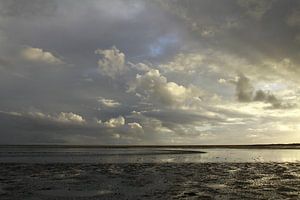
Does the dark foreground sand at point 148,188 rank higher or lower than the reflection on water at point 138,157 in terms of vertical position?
lower

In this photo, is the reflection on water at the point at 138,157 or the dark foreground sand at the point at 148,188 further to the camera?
the reflection on water at the point at 138,157

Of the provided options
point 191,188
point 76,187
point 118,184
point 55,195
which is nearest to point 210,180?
point 191,188

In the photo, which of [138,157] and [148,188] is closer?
[148,188]

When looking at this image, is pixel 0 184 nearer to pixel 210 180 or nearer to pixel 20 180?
pixel 20 180

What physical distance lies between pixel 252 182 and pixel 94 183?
1165cm

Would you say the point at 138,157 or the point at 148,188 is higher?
the point at 138,157

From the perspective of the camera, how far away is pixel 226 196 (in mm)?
21344

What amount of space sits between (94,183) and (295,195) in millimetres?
13696

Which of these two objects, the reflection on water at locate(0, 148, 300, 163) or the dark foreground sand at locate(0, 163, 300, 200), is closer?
the dark foreground sand at locate(0, 163, 300, 200)

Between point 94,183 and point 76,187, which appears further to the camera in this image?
point 94,183

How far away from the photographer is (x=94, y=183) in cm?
2794

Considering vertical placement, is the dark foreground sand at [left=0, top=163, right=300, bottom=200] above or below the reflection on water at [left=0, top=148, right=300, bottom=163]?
below

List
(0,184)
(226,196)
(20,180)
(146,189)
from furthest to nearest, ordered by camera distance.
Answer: (20,180), (0,184), (146,189), (226,196)

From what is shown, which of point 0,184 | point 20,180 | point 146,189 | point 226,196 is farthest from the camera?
point 20,180
